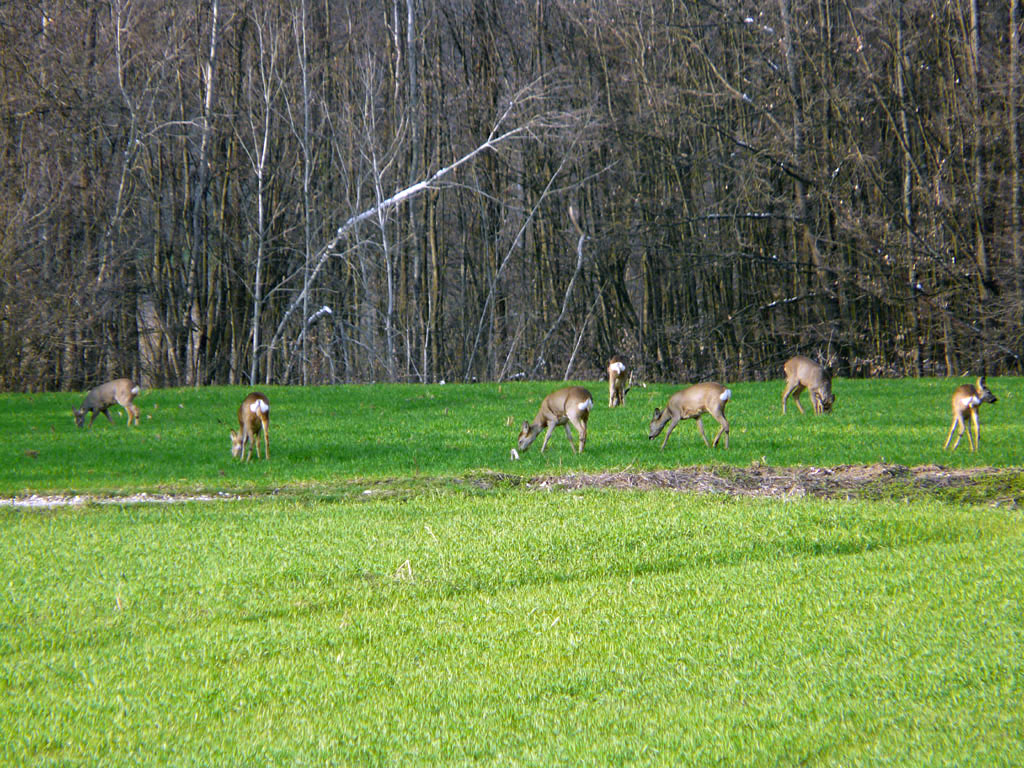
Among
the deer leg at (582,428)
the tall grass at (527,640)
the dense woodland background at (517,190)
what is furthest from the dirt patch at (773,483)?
the dense woodland background at (517,190)

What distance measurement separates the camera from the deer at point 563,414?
1501 cm

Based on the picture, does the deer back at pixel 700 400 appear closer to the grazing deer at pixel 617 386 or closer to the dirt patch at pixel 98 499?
the grazing deer at pixel 617 386

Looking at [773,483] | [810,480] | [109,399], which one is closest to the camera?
[773,483]

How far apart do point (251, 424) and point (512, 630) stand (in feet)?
33.5

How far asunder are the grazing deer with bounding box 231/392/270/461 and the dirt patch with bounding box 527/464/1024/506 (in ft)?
14.8

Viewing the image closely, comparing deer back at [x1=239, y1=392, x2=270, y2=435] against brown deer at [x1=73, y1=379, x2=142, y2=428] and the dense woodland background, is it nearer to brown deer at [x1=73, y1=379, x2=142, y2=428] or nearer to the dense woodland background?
brown deer at [x1=73, y1=379, x2=142, y2=428]

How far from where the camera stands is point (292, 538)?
8539 millimetres

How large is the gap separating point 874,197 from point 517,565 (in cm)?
2559

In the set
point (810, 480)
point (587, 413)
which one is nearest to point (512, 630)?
point (810, 480)

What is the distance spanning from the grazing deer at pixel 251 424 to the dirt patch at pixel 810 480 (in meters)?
4.51

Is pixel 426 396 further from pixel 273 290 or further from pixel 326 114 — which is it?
pixel 326 114

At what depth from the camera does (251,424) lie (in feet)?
50.3

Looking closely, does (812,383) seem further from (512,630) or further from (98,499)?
(512,630)

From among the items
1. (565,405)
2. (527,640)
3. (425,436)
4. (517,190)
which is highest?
(517,190)
